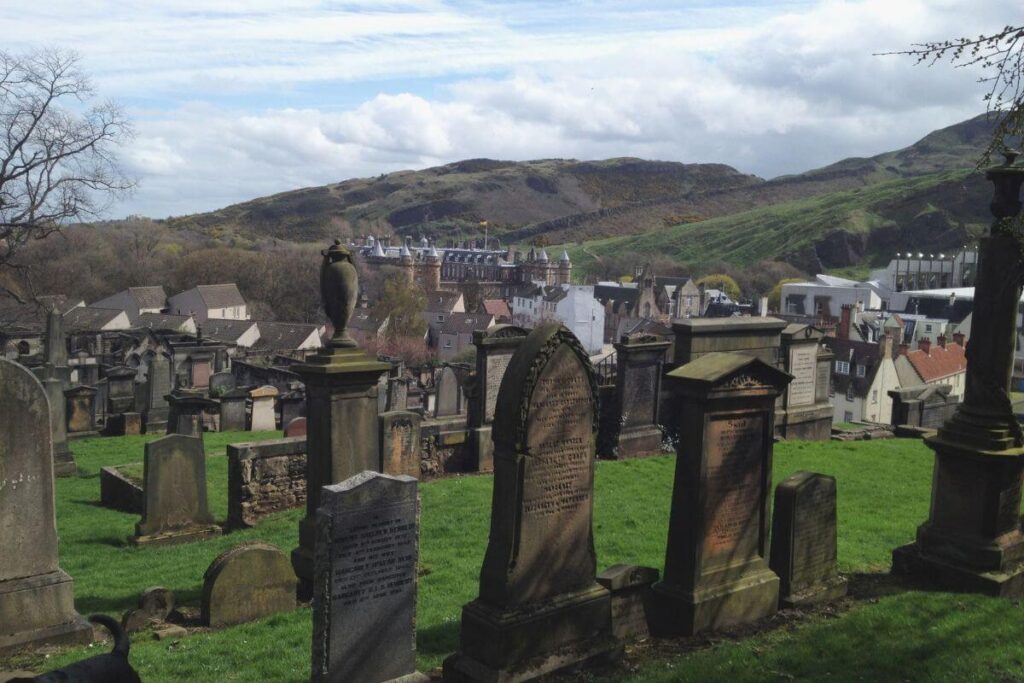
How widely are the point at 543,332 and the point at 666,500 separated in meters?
6.36

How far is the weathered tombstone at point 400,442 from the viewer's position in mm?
12859

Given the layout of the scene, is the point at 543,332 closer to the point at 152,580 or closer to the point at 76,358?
the point at 152,580

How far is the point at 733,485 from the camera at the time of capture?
7.17 metres

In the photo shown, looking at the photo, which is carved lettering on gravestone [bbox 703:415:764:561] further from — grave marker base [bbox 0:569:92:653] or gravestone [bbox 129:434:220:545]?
gravestone [bbox 129:434:220:545]

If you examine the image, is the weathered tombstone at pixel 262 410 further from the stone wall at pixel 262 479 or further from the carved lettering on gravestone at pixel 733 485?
the carved lettering on gravestone at pixel 733 485

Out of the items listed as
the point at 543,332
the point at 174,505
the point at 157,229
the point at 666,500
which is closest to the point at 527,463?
the point at 543,332

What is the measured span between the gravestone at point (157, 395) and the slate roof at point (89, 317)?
37.6m

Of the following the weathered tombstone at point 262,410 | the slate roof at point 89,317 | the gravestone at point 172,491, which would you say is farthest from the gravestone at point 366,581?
the slate roof at point 89,317

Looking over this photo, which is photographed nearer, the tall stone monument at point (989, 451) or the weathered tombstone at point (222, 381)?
the tall stone monument at point (989, 451)

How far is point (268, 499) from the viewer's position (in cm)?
1216

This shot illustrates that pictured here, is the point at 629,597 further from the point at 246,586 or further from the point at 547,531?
the point at 246,586

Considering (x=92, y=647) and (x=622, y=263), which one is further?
(x=622, y=263)

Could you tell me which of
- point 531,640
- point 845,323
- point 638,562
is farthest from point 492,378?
point 845,323

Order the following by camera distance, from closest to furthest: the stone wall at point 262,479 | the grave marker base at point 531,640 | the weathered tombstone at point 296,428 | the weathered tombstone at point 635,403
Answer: the grave marker base at point 531,640, the stone wall at point 262,479, the weathered tombstone at point 635,403, the weathered tombstone at point 296,428
